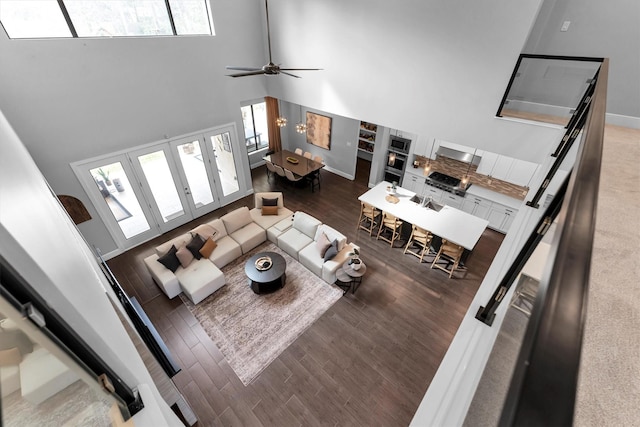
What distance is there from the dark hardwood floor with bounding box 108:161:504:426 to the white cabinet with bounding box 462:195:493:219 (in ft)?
3.60

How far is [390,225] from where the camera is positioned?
635 centimetres

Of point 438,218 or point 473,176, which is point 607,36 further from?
point 438,218

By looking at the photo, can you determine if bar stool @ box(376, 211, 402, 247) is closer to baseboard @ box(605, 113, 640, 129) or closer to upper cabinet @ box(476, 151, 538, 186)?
upper cabinet @ box(476, 151, 538, 186)

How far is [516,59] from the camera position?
154 inches

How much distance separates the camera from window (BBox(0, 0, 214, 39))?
13.3 ft

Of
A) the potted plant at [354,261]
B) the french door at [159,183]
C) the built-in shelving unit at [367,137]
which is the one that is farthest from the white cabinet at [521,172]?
the french door at [159,183]

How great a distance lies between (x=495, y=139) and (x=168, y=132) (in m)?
6.31

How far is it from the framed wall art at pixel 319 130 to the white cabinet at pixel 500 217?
514 cm

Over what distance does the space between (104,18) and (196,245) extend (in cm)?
420

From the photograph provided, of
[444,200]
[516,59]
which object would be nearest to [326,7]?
[516,59]

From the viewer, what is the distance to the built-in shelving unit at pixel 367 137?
359 inches

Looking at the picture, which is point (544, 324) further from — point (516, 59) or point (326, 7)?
point (326, 7)

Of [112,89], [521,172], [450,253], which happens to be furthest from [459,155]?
[112,89]

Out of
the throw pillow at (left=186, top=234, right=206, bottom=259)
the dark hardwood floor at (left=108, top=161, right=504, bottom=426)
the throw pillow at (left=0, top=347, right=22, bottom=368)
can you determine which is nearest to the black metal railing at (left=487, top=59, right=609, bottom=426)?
the throw pillow at (left=0, top=347, right=22, bottom=368)
